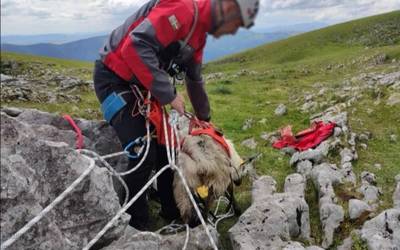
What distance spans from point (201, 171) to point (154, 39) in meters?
1.85

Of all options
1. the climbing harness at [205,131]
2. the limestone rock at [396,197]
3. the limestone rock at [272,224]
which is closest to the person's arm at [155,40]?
the climbing harness at [205,131]

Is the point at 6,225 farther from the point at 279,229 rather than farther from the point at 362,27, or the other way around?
the point at 362,27

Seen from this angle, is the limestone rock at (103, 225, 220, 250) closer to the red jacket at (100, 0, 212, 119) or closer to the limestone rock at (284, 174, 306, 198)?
the red jacket at (100, 0, 212, 119)

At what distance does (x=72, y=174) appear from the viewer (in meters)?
4.94

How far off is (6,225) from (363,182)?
20.8 ft

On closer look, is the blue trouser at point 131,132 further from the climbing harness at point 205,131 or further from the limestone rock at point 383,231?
the limestone rock at point 383,231

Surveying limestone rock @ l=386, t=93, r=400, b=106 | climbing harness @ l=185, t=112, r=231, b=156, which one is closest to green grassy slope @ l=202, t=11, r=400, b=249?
limestone rock @ l=386, t=93, r=400, b=106

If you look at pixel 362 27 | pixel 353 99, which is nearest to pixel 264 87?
pixel 353 99

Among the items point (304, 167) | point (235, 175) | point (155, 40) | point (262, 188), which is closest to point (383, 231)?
point (235, 175)

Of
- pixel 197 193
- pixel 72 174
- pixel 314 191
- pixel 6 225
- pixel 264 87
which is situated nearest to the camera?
pixel 6 225

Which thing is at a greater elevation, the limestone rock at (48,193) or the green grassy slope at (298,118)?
the limestone rock at (48,193)

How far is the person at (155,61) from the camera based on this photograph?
19.0ft

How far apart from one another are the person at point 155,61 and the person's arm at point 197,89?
0.02 metres

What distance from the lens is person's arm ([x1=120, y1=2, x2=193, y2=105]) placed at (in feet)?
19.0
